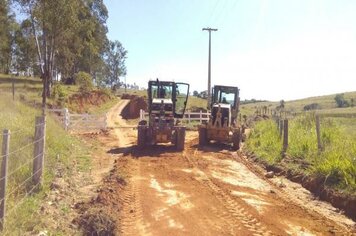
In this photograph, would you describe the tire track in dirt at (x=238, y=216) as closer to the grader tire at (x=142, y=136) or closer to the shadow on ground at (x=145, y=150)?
the shadow on ground at (x=145, y=150)

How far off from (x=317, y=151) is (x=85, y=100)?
34.8 m

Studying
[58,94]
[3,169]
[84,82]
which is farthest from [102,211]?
[84,82]

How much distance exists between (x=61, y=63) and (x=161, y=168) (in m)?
42.4

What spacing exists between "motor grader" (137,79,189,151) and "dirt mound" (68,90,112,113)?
20915mm

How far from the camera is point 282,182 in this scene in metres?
12.6

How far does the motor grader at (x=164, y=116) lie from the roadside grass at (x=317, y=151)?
3.49 m

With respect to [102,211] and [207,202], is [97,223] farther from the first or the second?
[207,202]

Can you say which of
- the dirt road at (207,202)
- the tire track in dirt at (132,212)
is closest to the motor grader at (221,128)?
the dirt road at (207,202)

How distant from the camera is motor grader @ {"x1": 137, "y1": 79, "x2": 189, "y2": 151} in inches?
731

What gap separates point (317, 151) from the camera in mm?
13562

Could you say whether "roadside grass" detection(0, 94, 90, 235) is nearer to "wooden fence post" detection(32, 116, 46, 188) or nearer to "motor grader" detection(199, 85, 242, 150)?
"wooden fence post" detection(32, 116, 46, 188)

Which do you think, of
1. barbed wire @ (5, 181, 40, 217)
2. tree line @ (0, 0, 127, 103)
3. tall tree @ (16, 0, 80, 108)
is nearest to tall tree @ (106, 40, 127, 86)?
tree line @ (0, 0, 127, 103)

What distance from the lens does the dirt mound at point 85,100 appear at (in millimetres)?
40978

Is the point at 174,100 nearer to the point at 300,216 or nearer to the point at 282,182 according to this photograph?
the point at 282,182
